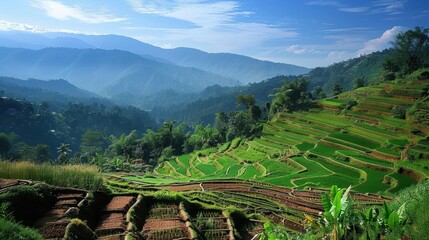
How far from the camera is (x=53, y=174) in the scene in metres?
11.2

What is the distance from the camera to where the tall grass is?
10680 millimetres

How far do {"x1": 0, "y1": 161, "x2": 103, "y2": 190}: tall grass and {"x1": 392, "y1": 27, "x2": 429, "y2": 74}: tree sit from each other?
7660 cm

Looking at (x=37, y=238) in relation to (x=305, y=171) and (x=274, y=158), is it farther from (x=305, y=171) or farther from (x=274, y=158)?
(x=274, y=158)

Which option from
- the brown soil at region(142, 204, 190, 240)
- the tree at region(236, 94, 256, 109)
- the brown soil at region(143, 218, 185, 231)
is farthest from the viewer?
the tree at region(236, 94, 256, 109)

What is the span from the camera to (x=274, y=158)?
36.2 metres

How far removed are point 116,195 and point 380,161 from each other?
25750mm

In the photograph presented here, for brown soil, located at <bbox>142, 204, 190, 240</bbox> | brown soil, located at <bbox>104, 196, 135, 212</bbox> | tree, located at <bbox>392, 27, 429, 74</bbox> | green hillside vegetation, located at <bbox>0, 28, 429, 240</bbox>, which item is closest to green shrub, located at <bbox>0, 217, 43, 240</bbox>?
green hillside vegetation, located at <bbox>0, 28, 429, 240</bbox>

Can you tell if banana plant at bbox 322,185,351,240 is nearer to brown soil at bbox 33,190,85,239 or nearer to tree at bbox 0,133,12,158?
brown soil at bbox 33,190,85,239

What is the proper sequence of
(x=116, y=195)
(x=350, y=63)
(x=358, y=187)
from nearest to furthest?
1. (x=116, y=195)
2. (x=358, y=187)
3. (x=350, y=63)

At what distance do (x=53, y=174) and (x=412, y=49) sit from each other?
7975 centimetres

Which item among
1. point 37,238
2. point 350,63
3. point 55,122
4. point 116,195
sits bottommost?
point 55,122

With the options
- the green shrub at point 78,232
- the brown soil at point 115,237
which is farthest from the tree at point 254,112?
the green shrub at point 78,232

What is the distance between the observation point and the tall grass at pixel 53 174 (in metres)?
10.7

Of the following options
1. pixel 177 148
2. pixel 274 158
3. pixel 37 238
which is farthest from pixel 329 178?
Answer: pixel 177 148
